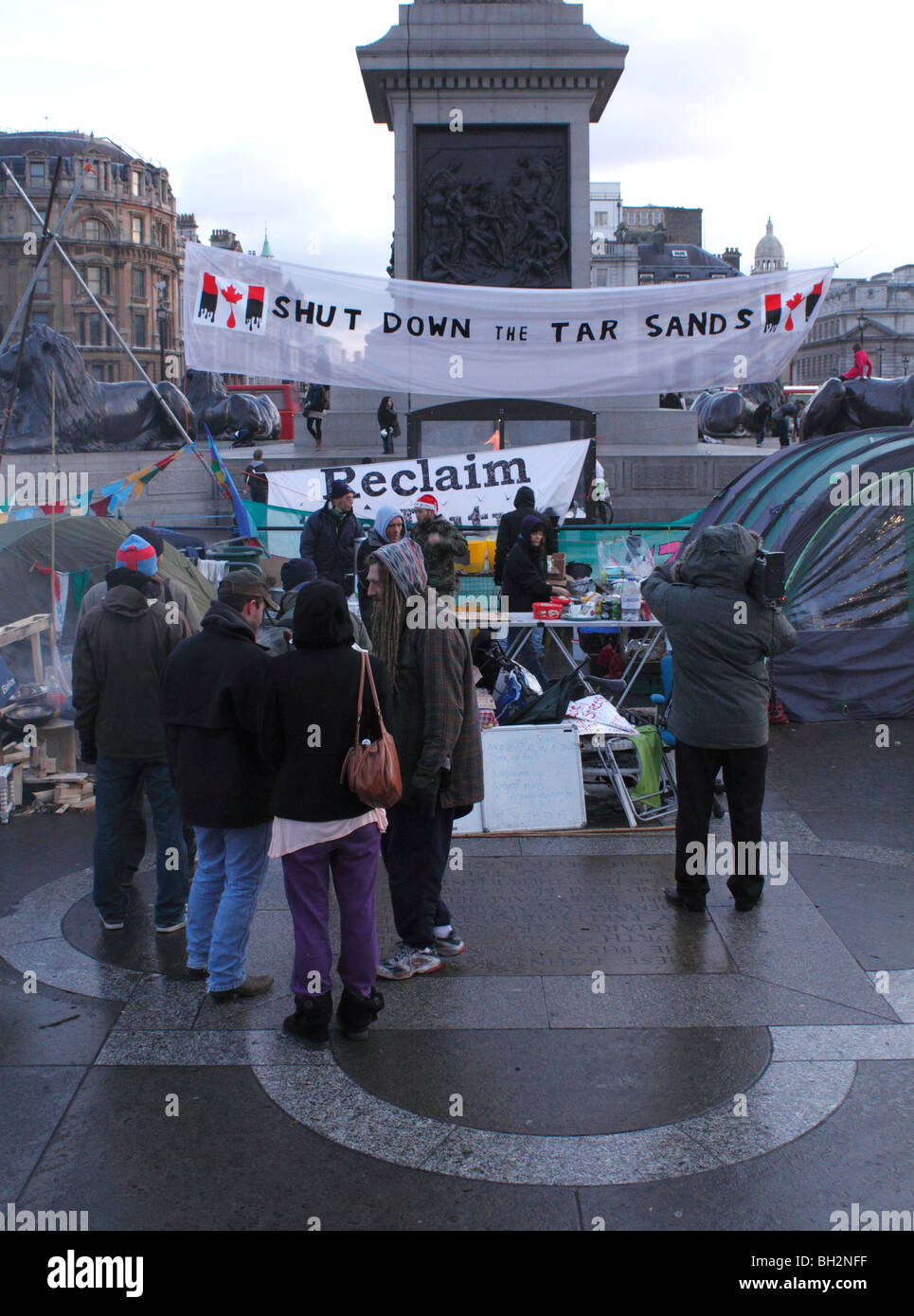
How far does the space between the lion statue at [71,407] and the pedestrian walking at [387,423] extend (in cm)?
794

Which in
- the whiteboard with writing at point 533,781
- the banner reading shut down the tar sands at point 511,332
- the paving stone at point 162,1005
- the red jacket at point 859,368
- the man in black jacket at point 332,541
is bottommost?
the paving stone at point 162,1005

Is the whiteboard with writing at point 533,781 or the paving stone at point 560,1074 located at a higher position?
the whiteboard with writing at point 533,781

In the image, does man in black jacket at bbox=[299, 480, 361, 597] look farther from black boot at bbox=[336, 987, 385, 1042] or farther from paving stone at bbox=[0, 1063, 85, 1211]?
paving stone at bbox=[0, 1063, 85, 1211]

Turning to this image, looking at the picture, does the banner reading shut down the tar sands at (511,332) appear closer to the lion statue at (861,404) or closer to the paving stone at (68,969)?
the paving stone at (68,969)

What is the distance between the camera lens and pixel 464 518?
13930 millimetres

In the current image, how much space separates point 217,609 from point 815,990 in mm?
2913

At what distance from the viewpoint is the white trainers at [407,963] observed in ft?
16.6

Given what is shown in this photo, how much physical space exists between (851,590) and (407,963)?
6027 mm

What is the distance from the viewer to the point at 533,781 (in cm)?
707

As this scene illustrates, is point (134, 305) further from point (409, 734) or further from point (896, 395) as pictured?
point (409, 734)

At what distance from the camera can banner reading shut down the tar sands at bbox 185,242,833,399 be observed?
32.5ft

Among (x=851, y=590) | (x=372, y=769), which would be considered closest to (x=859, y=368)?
(x=851, y=590)

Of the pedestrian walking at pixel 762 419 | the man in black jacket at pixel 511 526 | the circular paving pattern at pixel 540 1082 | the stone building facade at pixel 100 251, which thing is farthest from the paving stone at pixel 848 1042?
the stone building facade at pixel 100 251
